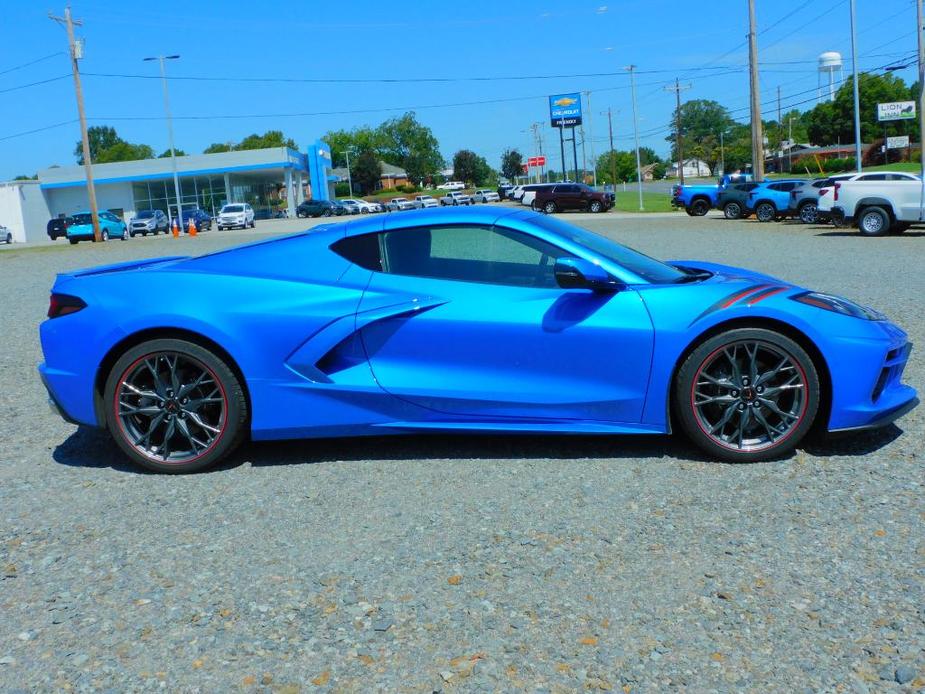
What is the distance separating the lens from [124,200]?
7662 cm

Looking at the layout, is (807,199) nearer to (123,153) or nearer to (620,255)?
(620,255)

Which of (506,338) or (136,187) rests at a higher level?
(136,187)

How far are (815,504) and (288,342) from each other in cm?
269

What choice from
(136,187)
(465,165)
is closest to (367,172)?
(465,165)

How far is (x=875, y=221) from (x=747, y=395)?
20.6 m

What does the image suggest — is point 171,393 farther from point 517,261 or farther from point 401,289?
point 517,261

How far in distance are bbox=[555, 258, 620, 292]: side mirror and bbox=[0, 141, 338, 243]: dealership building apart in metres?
72.7

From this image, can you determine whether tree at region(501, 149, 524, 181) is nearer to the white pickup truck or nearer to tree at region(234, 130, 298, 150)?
tree at region(234, 130, 298, 150)

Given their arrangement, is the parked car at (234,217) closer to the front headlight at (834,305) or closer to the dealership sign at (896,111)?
the dealership sign at (896,111)

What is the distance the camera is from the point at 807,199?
29.9 metres

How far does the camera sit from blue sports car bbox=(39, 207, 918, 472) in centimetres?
467

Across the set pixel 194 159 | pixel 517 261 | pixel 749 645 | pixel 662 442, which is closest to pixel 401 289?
pixel 517 261

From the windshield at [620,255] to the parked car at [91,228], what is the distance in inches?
1779

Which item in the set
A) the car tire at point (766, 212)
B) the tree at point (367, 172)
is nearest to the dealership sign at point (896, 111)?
the car tire at point (766, 212)
